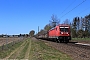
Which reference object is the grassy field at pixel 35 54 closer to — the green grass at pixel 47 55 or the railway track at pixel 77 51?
the green grass at pixel 47 55

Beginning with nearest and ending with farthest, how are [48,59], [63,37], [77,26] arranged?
[48,59], [63,37], [77,26]

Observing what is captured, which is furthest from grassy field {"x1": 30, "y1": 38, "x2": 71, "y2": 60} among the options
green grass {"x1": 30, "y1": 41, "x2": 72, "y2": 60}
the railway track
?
the railway track

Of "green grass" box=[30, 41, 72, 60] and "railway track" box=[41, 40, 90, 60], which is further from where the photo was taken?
"railway track" box=[41, 40, 90, 60]

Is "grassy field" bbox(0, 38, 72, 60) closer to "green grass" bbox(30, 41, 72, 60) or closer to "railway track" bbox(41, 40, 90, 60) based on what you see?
"green grass" bbox(30, 41, 72, 60)

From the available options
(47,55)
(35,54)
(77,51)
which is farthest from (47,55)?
(77,51)

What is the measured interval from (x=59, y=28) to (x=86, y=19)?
94.6 metres

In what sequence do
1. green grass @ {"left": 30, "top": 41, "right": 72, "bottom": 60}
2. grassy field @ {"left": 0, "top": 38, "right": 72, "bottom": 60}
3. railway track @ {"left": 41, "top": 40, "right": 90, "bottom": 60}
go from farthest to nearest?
railway track @ {"left": 41, "top": 40, "right": 90, "bottom": 60}, grassy field @ {"left": 0, "top": 38, "right": 72, "bottom": 60}, green grass @ {"left": 30, "top": 41, "right": 72, "bottom": 60}

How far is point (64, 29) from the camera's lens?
4766 centimetres

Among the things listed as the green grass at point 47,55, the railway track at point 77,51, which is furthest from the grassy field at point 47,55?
the railway track at point 77,51

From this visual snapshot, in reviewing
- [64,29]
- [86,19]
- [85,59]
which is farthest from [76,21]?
[85,59]

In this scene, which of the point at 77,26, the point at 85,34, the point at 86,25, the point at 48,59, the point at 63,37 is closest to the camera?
the point at 48,59

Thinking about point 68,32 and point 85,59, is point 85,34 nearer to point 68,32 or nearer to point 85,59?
point 68,32

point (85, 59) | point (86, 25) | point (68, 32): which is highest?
point (86, 25)

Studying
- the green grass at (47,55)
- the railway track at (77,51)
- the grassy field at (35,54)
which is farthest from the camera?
the railway track at (77,51)
